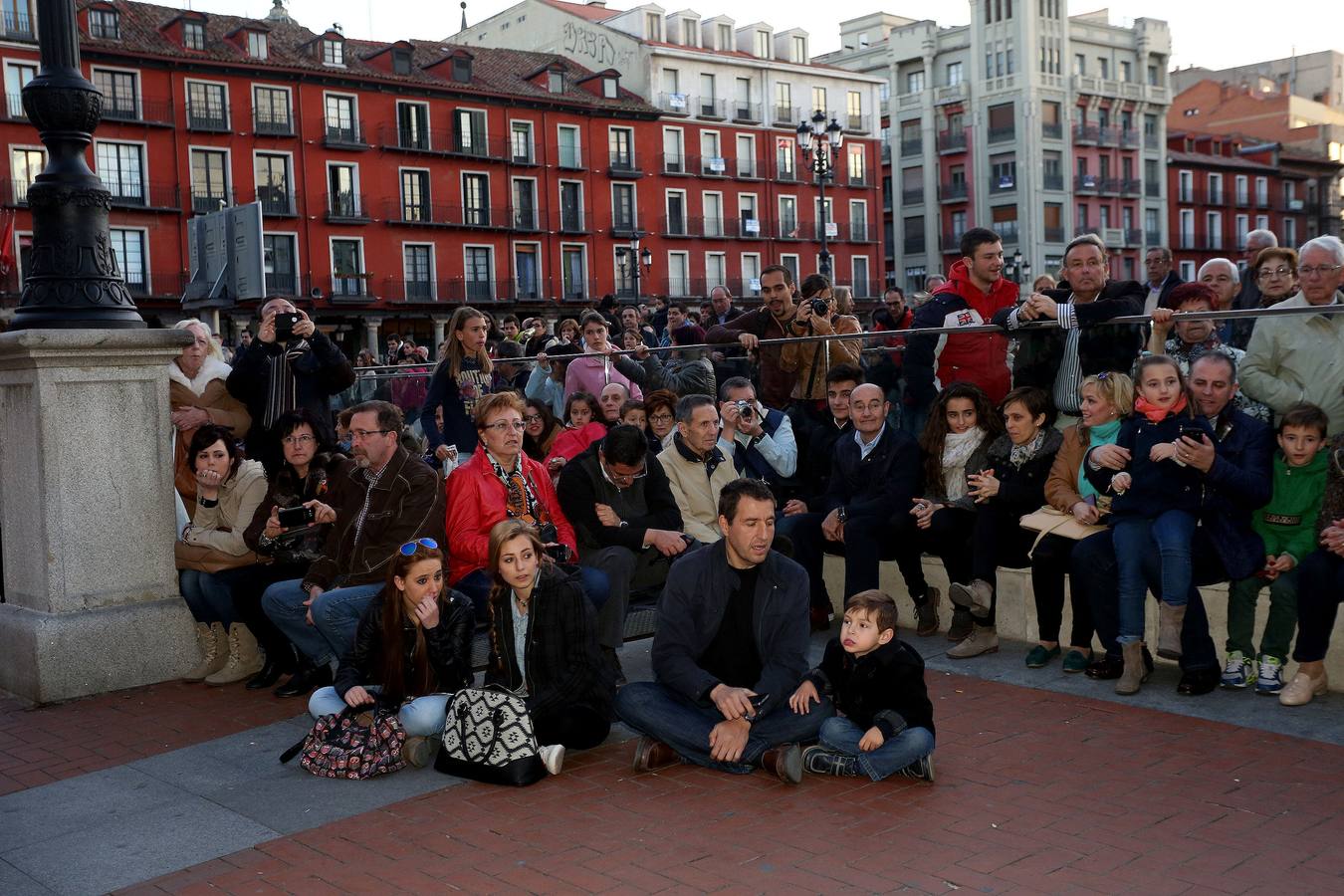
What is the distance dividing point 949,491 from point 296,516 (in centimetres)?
396

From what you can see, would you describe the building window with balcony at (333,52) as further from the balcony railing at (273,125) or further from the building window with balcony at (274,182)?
the building window with balcony at (274,182)

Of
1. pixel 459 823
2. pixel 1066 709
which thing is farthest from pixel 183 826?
pixel 1066 709

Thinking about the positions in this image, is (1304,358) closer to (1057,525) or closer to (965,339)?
(1057,525)

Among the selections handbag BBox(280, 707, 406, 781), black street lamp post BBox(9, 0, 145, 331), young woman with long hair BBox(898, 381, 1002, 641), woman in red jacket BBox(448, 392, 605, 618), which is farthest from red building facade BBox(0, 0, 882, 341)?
handbag BBox(280, 707, 406, 781)

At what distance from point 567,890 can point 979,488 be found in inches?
159

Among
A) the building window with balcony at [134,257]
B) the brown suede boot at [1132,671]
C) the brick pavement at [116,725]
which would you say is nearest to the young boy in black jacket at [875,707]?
the brown suede boot at [1132,671]

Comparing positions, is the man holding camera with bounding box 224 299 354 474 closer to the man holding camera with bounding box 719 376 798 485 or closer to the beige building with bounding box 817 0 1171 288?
the man holding camera with bounding box 719 376 798 485

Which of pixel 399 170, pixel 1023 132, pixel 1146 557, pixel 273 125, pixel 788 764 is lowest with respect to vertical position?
pixel 788 764

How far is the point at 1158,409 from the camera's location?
675 centimetres

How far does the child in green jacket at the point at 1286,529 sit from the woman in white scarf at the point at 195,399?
627 cm

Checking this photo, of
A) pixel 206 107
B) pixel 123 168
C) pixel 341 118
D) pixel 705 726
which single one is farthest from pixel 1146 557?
pixel 341 118

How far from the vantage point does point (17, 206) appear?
41344 millimetres

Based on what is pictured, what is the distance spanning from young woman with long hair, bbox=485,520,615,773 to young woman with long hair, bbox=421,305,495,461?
3.88m

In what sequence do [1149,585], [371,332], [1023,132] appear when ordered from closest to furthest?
[1149,585]
[371,332]
[1023,132]
